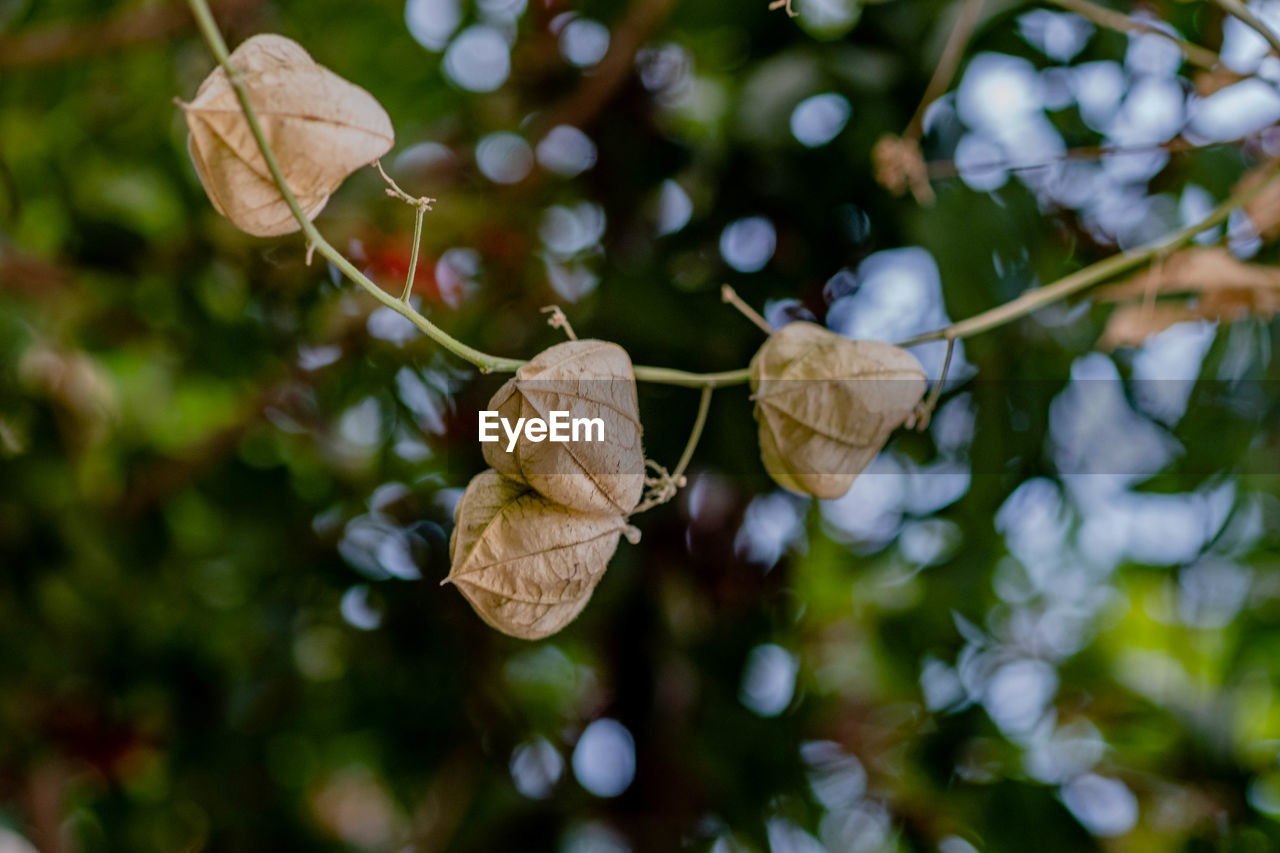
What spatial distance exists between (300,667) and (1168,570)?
1038 millimetres

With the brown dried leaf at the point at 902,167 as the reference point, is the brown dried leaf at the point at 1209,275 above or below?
below

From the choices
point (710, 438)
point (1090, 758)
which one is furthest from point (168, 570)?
point (1090, 758)

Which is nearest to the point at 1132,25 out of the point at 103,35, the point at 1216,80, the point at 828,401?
the point at 1216,80

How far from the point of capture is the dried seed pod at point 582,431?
1.26ft

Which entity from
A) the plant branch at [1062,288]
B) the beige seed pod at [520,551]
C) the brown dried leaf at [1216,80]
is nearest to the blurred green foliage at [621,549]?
the brown dried leaf at [1216,80]

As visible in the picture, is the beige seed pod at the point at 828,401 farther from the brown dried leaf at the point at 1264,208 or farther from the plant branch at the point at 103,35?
the plant branch at the point at 103,35

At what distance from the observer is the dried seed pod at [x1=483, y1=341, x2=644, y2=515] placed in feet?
1.26

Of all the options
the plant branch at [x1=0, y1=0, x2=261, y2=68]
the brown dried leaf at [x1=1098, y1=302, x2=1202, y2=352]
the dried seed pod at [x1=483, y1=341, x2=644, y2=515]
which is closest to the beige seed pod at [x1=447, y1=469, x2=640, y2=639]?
the dried seed pod at [x1=483, y1=341, x2=644, y2=515]

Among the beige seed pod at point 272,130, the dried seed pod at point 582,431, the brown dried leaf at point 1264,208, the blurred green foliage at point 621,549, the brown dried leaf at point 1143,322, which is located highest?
the beige seed pod at point 272,130

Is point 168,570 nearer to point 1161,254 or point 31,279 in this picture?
point 31,279

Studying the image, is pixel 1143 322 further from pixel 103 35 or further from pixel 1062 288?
pixel 103 35

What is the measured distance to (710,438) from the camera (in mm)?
843

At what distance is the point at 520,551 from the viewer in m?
0.41

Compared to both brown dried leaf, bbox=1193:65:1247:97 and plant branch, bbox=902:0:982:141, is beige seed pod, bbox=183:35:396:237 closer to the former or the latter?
plant branch, bbox=902:0:982:141
